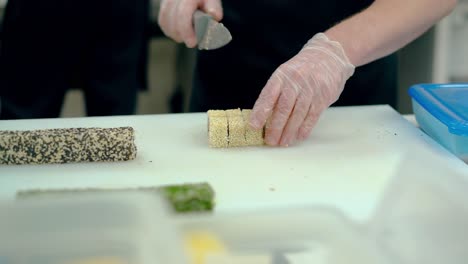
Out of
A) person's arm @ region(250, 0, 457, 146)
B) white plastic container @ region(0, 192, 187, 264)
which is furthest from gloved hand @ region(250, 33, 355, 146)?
white plastic container @ region(0, 192, 187, 264)

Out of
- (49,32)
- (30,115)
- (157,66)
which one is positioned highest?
(49,32)

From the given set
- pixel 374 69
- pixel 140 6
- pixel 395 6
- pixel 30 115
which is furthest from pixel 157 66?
pixel 395 6

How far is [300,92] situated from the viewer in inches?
34.1

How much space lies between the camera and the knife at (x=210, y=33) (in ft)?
2.96

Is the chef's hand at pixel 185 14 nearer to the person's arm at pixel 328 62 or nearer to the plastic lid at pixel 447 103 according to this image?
the person's arm at pixel 328 62

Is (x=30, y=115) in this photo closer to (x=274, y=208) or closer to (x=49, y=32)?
(x=49, y=32)

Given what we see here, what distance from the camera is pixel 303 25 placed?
110 cm

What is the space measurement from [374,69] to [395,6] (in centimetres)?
23

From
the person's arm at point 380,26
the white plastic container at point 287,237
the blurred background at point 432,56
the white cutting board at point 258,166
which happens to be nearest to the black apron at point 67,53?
the blurred background at point 432,56

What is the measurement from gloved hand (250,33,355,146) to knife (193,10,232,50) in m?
0.10

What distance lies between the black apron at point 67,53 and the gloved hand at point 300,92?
0.82m

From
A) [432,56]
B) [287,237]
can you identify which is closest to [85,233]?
[287,237]

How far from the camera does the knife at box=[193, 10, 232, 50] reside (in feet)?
2.96

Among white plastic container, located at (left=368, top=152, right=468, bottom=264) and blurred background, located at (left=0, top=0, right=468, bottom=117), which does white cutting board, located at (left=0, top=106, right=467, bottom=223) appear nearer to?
white plastic container, located at (left=368, top=152, right=468, bottom=264)
